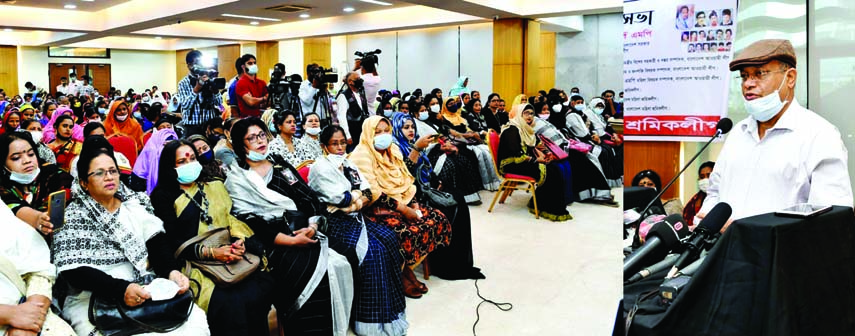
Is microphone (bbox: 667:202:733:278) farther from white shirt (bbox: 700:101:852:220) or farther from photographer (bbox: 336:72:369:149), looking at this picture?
photographer (bbox: 336:72:369:149)

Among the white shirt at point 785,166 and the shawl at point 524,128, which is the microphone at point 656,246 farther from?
the shawl at point 524,128

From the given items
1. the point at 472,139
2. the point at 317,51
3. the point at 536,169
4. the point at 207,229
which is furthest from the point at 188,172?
the point at 317,51

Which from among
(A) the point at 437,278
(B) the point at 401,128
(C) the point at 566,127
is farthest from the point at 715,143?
(C) the point at 566,127

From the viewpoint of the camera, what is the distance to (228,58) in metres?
18.2

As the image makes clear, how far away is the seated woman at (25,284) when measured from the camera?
1967 mm

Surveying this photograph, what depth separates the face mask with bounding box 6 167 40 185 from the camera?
2.51 meters

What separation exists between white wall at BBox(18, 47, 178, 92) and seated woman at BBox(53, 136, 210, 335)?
1866 cm

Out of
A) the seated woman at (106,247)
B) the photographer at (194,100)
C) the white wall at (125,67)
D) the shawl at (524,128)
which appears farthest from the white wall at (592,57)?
the white wall at (125,67)

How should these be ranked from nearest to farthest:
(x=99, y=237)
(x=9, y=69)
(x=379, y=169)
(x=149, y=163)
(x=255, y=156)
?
1. (x=99, y=237)
2. (x=255, y=156)
3. (x=379, y=169)
4. (x=149, y=163)
5. (x=9, y=69)

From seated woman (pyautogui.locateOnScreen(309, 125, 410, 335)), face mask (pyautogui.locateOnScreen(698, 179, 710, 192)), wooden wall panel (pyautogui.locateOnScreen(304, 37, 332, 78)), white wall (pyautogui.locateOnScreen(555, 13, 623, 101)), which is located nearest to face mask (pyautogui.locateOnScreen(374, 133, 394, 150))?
seated woman (pyautogui.locateOnScreen(309, 125, 410, 335))

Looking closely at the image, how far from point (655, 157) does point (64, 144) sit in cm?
434

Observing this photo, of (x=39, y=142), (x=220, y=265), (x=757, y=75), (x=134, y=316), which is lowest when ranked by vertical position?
(x=134, y=316)

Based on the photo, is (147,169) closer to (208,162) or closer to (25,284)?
(208,162)

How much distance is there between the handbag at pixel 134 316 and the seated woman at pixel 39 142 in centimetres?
228
